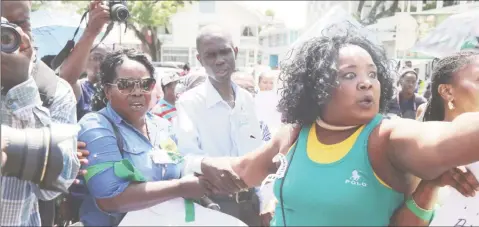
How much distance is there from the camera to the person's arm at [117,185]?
2184 mm

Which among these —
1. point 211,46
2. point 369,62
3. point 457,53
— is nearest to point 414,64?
point 211,46

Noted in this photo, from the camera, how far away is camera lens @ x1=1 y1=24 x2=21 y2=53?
1865mm

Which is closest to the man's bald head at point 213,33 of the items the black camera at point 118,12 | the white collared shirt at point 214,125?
the white collared shirt at point 214,125

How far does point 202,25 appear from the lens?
3791 centimetres

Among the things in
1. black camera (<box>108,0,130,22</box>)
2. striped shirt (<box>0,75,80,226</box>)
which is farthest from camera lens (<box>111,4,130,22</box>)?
striped shirt (<box>0,75,80,226</box>)

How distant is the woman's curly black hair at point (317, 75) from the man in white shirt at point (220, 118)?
3.09 feet

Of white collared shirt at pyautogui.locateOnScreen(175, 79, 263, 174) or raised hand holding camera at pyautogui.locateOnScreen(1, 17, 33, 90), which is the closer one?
raised hand holding camera at pyautogui.locateOnScreen(1, 17, 33, 90)

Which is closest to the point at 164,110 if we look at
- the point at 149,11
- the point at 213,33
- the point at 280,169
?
the point at 213,33

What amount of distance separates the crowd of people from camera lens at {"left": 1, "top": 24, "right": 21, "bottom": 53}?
0.10 ft

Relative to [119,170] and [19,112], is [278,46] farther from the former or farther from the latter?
[19,112]

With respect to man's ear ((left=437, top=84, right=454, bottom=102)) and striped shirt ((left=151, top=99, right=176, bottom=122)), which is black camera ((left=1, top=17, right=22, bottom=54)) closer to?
man's ear ((left=437, top=84, right=454, bottom=102))

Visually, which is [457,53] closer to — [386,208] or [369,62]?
[369,62]

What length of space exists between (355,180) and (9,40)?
4.31 feet

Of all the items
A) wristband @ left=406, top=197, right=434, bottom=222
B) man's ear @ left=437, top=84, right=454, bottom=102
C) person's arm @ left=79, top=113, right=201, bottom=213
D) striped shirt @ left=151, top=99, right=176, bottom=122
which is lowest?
striped shirt @ left=151, top=99, right=176, bottom=122
